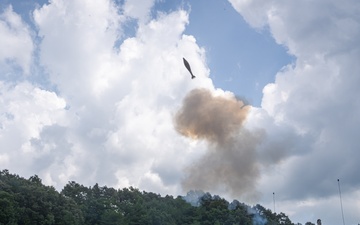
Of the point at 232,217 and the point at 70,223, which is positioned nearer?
the point at 70,223

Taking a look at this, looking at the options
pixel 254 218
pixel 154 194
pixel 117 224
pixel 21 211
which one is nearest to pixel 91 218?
pixel 117 224

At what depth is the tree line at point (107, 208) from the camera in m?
85.9

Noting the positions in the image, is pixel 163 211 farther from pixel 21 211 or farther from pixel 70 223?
pixel 21 211

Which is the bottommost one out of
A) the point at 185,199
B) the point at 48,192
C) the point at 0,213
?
the point at 0,213

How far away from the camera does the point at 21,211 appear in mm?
83625

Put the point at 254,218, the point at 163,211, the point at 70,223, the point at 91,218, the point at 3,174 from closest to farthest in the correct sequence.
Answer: the point at 70,223 → the point at 3,174 → the point at 91,218 → the point at 163,211 → the point at 254,218

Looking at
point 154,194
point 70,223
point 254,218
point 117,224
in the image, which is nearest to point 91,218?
point 117,224

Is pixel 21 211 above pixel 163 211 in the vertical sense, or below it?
below

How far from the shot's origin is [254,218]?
134 meters

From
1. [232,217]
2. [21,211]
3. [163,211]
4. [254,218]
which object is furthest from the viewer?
[254,218]

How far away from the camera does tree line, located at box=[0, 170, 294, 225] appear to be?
85938 mm

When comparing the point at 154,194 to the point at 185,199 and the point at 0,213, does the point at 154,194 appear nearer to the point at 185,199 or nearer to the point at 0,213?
the point at 185,199

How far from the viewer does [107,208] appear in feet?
360

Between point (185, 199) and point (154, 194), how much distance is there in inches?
333
